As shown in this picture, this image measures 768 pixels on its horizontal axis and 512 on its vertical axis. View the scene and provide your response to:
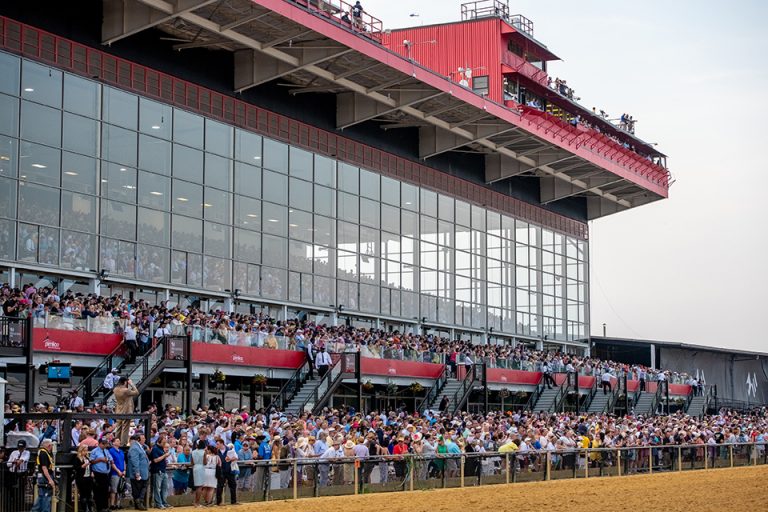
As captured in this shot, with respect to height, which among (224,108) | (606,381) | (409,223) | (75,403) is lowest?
(75,403)

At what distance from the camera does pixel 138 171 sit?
44844 millimetres

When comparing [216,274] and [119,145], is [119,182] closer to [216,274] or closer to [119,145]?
[119,145]

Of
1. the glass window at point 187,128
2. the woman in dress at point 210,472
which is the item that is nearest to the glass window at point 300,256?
the glass window at point 187,128

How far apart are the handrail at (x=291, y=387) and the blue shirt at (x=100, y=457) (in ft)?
62.8

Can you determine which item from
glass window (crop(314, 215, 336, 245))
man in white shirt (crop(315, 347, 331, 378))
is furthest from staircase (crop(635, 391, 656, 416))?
man in white shirt (crop(315, 347, 331, 378))

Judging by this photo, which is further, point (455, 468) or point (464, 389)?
point (464, 389)

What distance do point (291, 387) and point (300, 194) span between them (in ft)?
38.2

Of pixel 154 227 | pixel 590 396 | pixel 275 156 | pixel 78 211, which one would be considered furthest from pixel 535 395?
pixel 78 211

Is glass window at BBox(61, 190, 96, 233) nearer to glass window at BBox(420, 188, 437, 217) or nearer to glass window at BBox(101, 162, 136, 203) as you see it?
glass window at BBox(101, 162, 136, 203)

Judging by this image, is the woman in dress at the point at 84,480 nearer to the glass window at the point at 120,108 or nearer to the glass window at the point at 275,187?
the glass window at the point at 120,108

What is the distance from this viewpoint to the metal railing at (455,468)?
2667 cm

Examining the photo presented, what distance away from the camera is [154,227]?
4544 centimetres

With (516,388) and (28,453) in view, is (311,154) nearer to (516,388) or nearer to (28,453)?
(516,388)

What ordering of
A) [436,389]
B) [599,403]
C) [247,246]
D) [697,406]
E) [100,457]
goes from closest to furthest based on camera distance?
[100,457]
[247,246]
[436,389]
[599,403]
[697,406]
